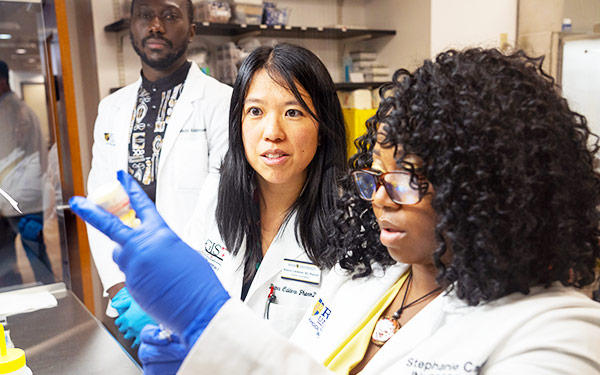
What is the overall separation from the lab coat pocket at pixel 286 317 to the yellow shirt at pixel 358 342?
14.6 inches

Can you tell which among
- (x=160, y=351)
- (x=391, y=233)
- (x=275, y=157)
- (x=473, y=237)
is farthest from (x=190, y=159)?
(x=473, y=237)

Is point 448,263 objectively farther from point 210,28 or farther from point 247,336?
point 210,28

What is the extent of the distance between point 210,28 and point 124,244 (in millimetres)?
2432

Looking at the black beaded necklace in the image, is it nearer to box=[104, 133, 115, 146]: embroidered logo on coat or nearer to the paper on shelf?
the paper on shelf

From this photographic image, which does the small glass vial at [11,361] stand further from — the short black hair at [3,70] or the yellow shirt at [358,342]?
the short black hair at [3,70]

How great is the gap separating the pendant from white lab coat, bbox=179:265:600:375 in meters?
0.09

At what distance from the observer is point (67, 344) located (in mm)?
1575

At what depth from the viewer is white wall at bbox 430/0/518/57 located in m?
3.80

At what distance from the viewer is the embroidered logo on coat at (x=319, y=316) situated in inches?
51.3

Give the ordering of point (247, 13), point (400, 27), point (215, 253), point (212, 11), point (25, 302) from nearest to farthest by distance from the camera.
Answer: point (215, 253)
point (25, 302)
point (212, 11)
point (247, 13)
point (400, 27)

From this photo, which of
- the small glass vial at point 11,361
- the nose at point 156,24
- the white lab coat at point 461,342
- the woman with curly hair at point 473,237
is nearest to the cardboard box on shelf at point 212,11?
the nose at point 156,24

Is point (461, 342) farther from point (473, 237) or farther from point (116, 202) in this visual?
point (116, 202)

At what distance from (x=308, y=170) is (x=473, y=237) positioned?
0.78 meters

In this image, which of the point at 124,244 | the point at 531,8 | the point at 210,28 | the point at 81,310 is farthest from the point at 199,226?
the point at 531,8
